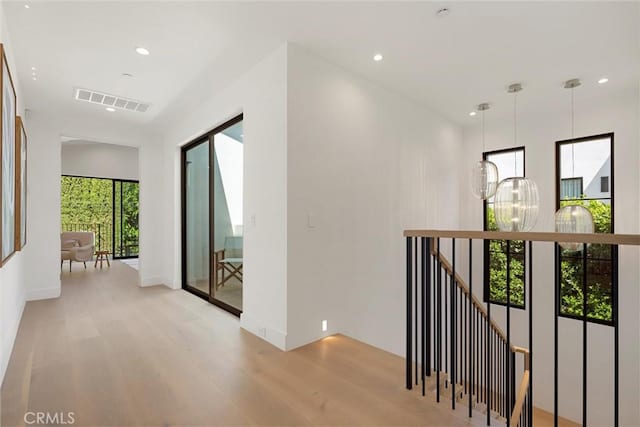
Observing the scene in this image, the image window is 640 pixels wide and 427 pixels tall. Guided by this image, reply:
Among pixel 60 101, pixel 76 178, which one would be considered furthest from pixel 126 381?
pixel 76 178

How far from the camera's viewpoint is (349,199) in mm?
3410

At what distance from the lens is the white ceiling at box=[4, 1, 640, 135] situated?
7.93 feet

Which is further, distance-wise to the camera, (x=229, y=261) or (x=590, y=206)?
(x=590, y=206)

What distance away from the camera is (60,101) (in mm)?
4211

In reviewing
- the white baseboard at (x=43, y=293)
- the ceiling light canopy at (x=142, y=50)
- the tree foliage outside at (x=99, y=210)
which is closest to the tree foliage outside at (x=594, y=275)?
the ceiling light canopy at (x=142, y=50)

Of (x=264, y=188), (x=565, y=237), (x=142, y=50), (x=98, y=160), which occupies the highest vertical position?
(x=142, y=50)

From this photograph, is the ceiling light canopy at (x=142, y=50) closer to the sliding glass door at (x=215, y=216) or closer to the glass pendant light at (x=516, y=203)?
the sliding glass door at (x=215, y=216)

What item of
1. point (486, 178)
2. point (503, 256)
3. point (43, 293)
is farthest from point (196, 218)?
point (503, 256)

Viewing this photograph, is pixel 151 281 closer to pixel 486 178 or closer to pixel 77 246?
pixel 77 246

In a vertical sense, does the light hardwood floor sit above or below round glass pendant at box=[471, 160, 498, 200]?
below

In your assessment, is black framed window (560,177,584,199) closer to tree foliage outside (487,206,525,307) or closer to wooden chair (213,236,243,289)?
tree foliage outside (487,206,525,307)

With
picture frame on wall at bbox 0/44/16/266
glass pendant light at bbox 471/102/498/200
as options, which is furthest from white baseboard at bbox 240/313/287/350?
glass pendant light at bbox 471/102/498/200

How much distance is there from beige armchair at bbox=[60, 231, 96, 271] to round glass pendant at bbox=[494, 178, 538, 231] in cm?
866

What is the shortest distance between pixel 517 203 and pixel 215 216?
12.0 ft
